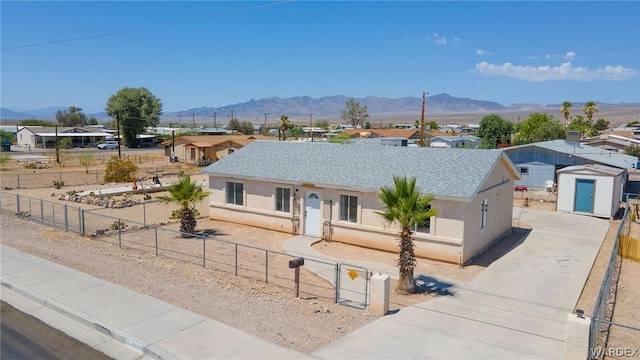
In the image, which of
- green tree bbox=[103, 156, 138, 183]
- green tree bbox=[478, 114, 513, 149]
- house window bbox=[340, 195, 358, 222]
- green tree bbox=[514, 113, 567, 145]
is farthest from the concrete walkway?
Result: green tree bbox=[478, 114, 513, 149]

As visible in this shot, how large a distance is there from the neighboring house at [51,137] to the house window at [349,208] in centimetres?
8611

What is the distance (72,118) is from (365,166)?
542 ft

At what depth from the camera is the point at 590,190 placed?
29.0 metres

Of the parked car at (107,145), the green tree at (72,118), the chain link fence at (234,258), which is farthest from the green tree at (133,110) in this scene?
the chain link fence at (234,258)


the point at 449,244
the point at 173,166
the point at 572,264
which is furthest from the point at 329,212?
the point at 173,166

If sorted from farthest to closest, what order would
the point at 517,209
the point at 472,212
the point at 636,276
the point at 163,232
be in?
the point at 517,209 → the point at 163,232 → the point at 472,212 → the point at 636,276

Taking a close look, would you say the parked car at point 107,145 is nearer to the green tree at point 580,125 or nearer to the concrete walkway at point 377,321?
the concrete walkway at point 377,321

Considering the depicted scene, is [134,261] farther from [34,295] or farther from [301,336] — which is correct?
[301,336]

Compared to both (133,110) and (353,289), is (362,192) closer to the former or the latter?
(353,289)

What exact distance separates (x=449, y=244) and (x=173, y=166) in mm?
47555

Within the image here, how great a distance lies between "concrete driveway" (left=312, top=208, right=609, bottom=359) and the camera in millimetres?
10742

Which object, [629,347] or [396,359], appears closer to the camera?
[396,359]

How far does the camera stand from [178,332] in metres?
11.5

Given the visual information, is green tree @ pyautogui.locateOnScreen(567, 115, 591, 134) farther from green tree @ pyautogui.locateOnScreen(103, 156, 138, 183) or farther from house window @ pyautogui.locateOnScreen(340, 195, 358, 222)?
house window @ pyautogui.locateOnScreen(340, 195, 358, 222)
